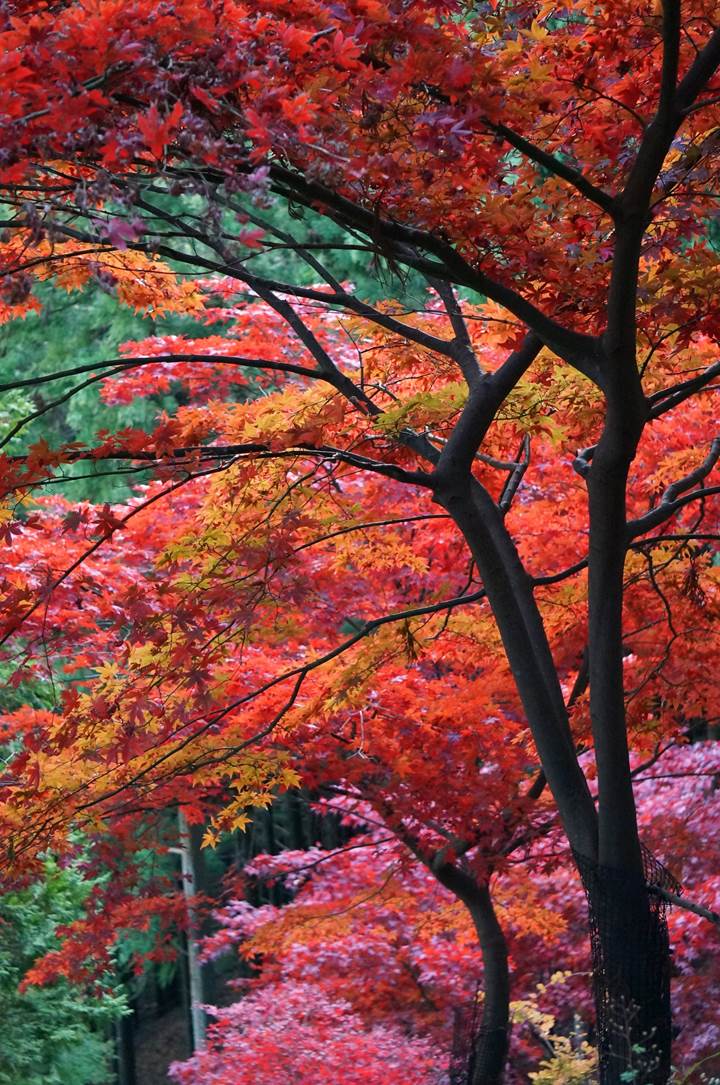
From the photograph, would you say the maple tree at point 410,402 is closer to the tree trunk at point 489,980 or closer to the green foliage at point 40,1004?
the tree trunk at point 489,980

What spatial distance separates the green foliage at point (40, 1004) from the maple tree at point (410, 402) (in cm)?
538

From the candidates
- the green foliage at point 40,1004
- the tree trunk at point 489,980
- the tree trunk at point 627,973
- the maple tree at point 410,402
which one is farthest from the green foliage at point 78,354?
the tree trunk at point 627,973

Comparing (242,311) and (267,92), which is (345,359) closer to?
(242,311)

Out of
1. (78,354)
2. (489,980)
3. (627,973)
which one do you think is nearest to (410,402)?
(627,973)

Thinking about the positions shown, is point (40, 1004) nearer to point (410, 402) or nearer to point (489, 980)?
point (489, 980)

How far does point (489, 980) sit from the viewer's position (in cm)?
788

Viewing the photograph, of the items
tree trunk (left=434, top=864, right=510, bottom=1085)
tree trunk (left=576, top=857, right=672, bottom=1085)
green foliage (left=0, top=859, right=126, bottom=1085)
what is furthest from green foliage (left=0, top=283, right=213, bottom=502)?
tree trunk (left=576, top=857, right=672, bottom=1085)

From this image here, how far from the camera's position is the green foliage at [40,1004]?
13297 millimetres

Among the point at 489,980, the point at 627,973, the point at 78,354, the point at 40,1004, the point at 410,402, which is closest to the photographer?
the point at 627,973

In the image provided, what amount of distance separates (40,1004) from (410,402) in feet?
37.7

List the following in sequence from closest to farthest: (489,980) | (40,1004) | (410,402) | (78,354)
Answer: (410,402) < (489,980) < (40,1004) < (78,354)

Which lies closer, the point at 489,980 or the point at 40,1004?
the point at 489,980

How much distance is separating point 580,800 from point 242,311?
485cm

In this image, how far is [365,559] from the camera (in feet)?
22.5
